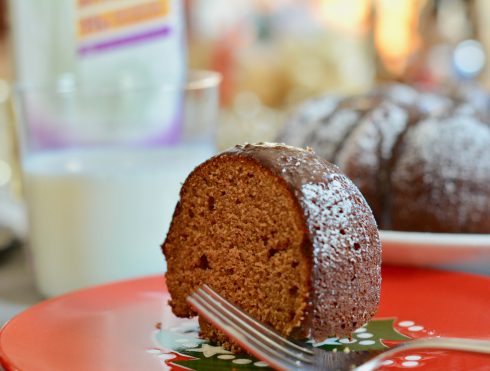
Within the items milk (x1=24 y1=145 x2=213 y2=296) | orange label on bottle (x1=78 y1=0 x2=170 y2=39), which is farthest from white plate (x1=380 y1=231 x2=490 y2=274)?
orange label on bottle (x1=78 y1=0 x2=170 y2=39)

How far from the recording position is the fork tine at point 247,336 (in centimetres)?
79

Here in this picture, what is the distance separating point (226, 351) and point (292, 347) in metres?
0.11

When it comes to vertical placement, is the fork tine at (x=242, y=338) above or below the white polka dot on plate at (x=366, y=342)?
above

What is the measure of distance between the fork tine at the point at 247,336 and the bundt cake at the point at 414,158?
79 cm

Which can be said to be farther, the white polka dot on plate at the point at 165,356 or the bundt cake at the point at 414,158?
the bundt cake at the point at 414,158

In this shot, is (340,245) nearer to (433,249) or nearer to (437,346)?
(437,346)

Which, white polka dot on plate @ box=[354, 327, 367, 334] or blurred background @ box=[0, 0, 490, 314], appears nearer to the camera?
white polka dot on plate @ box=[354, 327, 367, 334]

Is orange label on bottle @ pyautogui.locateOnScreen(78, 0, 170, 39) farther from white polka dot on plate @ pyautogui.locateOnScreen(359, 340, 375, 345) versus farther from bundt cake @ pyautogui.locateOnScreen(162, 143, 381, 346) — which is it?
white polka dot on plate @ pyautogui.locateOnScreen(359, 340, 375, 345)

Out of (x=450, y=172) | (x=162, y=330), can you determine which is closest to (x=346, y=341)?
(x=162, y=330)

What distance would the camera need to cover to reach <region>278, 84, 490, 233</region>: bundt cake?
61.3 inches

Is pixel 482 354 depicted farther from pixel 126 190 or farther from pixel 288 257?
pixel 126 190

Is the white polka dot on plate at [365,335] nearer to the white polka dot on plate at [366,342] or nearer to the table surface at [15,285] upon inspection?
the white polka dot on plate at [366,342]

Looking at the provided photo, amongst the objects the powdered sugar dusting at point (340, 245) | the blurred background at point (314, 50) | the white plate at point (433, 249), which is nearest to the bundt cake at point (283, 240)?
the powdered sugar dusting at point (340, 245)

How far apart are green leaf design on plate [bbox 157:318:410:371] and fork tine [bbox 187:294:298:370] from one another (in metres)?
0.04
